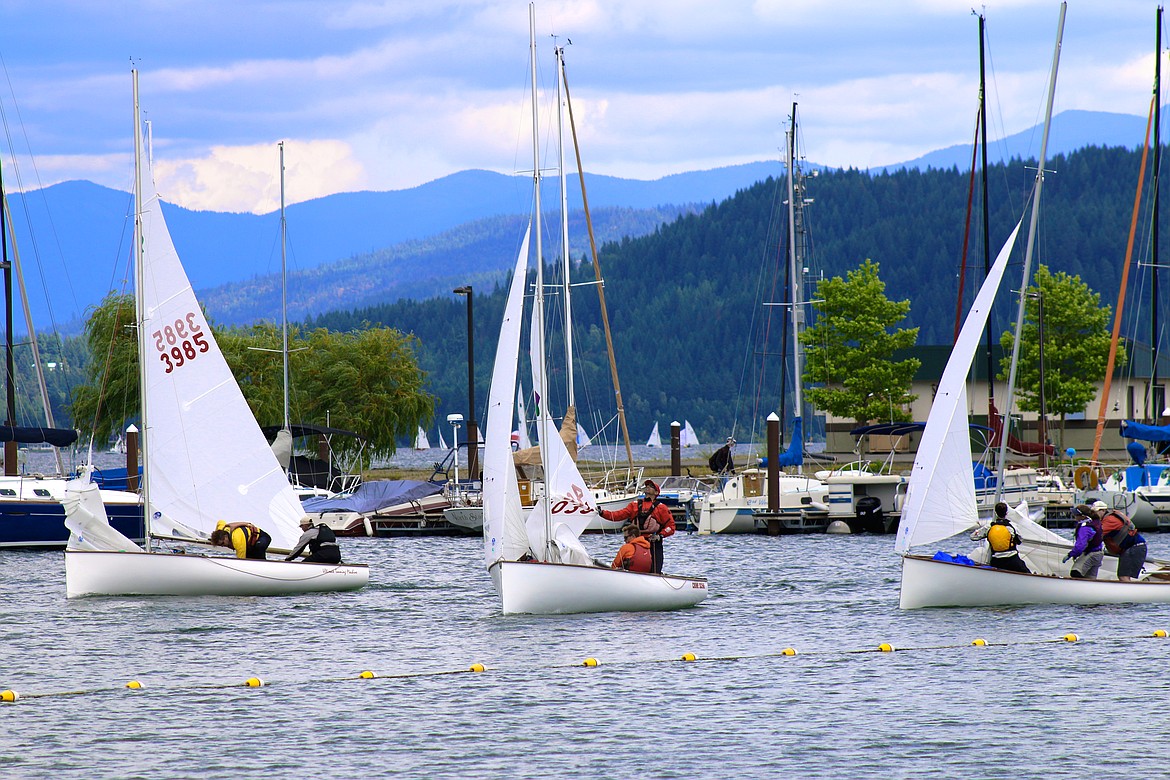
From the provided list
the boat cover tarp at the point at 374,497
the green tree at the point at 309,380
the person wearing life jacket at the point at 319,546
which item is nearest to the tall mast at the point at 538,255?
the person wearing life jacket at the point at 319,546

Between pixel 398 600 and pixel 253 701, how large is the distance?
11201 millimetres

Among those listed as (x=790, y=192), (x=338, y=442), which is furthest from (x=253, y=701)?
(x=338, y=442)

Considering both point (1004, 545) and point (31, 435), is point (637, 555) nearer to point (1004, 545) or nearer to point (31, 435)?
point (1004, 545)

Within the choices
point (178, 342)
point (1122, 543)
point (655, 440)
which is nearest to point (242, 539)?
point (178, 342)

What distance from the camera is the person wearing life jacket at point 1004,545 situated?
2675cm

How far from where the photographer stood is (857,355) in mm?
66875

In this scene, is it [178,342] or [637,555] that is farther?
[178,342]

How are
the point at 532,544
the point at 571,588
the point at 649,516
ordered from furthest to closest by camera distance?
the point at 649,516
the point at 532,544
the point at 571,588

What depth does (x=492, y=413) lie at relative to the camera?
84.2 feet

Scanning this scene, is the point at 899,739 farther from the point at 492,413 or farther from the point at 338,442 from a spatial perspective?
the point at 338,442

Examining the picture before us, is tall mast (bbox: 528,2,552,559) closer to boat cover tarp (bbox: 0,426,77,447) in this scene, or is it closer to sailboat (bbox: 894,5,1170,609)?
sailboat (bbox: 894,5,1170,609)

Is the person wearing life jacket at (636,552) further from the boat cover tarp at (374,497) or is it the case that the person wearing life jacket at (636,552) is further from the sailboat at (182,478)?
the boat cover tarp at (374,497)

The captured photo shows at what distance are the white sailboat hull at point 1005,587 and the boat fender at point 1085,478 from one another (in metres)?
19.3

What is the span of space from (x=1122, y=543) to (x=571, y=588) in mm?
9731
